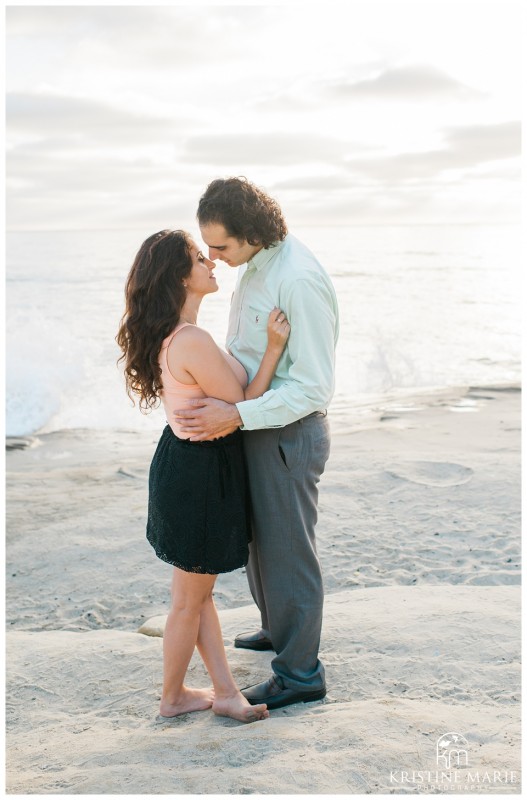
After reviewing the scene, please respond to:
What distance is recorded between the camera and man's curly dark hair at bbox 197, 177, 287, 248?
10.6ft

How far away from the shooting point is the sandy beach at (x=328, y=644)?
2893 millimetres

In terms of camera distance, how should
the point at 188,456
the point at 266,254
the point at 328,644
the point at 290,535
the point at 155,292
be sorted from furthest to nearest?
the point at 328,644
the point at 290,535
the point at 266,254
the point at 188,456
the point at 155,292

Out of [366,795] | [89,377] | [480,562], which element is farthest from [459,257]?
[366,795]

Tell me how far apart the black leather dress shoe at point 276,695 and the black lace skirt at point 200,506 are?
62 cm

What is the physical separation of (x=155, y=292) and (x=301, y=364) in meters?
0.66

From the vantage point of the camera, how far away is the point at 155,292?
10.5 feet

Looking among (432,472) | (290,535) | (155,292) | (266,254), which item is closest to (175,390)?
(155,292)

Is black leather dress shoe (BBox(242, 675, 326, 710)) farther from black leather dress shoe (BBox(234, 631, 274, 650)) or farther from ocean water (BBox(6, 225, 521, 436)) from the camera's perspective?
ocean water (BBox(6, 225, 521, 436))

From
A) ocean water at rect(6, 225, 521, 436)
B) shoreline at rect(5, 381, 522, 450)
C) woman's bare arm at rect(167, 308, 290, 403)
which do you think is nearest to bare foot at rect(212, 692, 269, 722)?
woman's bare arm at rect(167, 308, 290, 403)

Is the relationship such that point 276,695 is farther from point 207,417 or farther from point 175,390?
point 175,390

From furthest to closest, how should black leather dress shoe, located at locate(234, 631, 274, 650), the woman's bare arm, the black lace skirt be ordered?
1. black leather dress shoe, located at locate(234, 631, 274, 650)
2. the black lace skirt
3. the woman's bare arm

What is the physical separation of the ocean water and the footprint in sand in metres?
2.85

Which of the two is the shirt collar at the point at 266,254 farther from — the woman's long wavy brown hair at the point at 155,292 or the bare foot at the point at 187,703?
the bare foot at the point at 187,703

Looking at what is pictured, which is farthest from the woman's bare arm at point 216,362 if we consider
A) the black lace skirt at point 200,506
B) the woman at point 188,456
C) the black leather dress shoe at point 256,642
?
the black leather dress shoe at point 256,642
